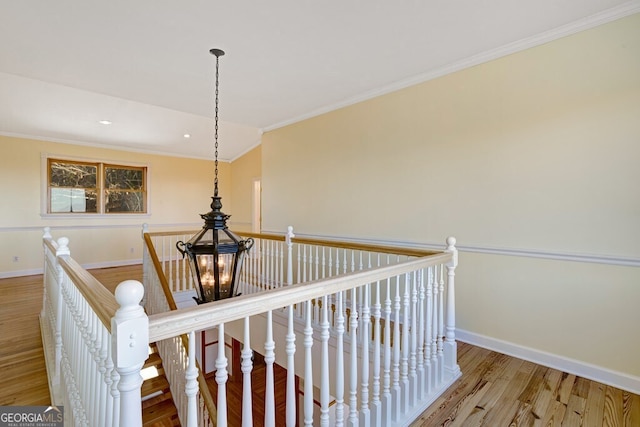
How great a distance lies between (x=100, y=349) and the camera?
102 cm

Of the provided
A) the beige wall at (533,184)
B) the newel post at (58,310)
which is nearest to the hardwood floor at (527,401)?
the beige wall at (533,184)

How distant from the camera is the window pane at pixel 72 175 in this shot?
550 cm

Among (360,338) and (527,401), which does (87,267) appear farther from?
(527,401)

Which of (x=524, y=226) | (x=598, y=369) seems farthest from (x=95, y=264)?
(x=598, y=369)

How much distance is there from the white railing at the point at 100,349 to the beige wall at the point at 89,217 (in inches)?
181

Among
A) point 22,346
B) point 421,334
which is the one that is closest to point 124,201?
point 22,346

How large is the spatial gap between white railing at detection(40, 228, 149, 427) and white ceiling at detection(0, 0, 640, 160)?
1660 mm

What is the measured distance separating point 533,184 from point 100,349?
289 cm

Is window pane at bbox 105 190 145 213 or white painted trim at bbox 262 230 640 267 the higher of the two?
window pane at bbox 105 190 145 213

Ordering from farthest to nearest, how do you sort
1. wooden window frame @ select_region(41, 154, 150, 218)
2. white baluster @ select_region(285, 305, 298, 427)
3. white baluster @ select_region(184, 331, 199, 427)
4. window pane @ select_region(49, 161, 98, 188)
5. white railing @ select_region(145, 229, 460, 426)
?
window pane @ select_region(49, 161, 98, 188) → wooden window frame @ select_region(41, 154, 150, 218) → white baluster @ select_region(285, 305, 298, 427) → white railing @ select_region(145, 229, 460, 426) → white baluster @ select_region(184, 331, 199, 427)

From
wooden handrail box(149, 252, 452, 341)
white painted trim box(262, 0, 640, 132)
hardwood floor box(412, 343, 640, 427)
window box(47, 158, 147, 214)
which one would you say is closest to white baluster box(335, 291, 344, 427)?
wooden handrail box(149, 252, 452, 341)

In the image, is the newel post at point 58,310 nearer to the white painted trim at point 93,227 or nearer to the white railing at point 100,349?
the white railing at point 100,349

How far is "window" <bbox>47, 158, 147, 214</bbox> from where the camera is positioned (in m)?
5.54

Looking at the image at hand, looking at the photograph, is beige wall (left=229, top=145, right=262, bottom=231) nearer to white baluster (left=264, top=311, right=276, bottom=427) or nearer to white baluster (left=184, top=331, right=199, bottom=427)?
white baluster (left=264, top=311, right=276, bottom=427)
